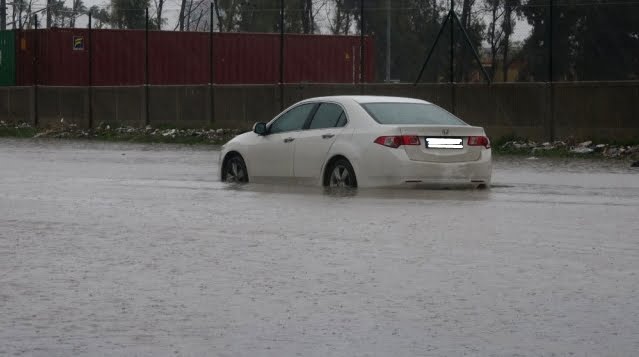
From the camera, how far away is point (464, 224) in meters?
13.5

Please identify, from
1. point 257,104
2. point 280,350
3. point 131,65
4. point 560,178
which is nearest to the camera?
point 280,350

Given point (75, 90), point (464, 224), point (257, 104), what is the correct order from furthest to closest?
point (75, 90) < point (257, 104) < point (464, 224)

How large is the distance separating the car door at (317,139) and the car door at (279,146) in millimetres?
158

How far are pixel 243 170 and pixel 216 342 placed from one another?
11.7 meters

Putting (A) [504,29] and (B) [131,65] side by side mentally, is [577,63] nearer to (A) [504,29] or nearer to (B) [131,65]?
(A) [504,29]

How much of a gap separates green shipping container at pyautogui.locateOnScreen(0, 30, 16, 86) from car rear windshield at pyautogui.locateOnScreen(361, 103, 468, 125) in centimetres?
3172

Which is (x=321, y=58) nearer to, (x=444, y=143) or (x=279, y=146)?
(x=279, y=146)

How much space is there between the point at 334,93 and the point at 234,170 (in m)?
14.6

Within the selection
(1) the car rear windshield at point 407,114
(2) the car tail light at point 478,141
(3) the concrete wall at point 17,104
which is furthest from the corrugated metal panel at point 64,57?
(2) the car tail light at point 478,141

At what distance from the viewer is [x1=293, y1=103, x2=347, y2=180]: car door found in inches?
700

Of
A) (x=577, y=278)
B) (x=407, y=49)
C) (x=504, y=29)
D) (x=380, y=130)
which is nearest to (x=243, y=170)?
(x=380, y=130)

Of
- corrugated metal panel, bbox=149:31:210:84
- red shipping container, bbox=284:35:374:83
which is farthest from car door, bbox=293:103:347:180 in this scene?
red shipping container, bbox=284:35:374:83

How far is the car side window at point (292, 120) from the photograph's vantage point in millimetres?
18609

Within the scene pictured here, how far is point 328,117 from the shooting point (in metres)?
18.2
